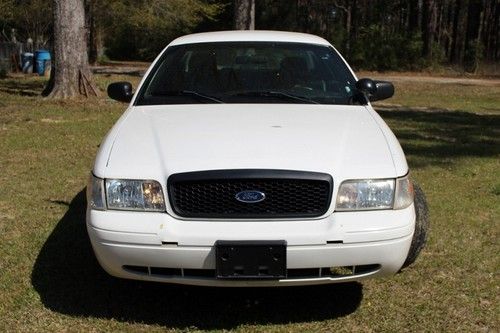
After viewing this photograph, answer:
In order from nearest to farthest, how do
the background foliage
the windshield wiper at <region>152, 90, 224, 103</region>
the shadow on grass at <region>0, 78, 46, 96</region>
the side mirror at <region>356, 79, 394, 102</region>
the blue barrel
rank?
the windshield wiper at <region>152, 90, 224, 103</region>, the side mirror at <region>356, 79, 394, 102</region>, the shadow on grass at <region>0, 78, 46, 96</region>, the blue barrel, the background foliage

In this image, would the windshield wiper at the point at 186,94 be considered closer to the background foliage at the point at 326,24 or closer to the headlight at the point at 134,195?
the headlight at the point at 134,195

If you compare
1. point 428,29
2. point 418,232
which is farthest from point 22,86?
point 428,29

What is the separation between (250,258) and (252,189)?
338 mm

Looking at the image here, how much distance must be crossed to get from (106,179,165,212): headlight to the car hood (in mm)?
40

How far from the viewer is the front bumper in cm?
296

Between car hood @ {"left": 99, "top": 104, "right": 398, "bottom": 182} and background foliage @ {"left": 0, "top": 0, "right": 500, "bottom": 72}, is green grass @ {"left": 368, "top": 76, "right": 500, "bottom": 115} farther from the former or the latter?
car hood @ {"left": 99, "top": 104, "right": 398, "bottom": 182}

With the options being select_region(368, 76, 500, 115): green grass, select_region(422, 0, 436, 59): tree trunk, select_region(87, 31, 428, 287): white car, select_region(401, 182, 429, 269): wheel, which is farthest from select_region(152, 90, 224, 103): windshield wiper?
select_region(422, 0, 436, 59): tree trunk

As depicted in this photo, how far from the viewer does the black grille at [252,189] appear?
303 centimetres

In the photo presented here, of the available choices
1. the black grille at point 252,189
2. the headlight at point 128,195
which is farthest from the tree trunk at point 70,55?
the black grille at point 252,189

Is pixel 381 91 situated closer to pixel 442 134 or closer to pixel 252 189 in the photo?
pixel 252 189

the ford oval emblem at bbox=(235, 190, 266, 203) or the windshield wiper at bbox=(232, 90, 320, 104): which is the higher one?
the windshield wiper at bbox=(232, 90, 320, 104)

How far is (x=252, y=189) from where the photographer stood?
3.04 meters

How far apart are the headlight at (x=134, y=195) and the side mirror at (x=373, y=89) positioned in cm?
198

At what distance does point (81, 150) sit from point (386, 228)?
5.70 meters
